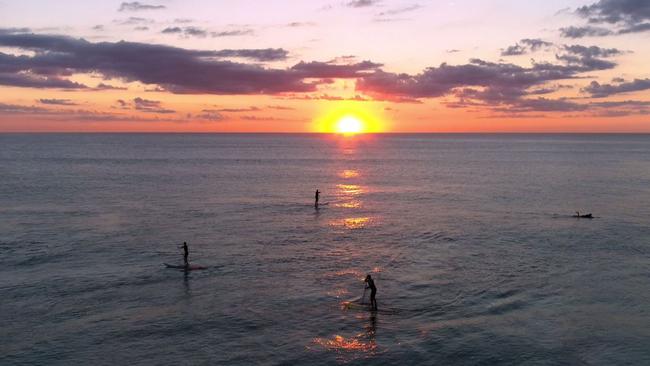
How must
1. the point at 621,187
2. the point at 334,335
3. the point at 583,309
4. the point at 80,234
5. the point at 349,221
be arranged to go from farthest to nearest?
the point at 621,187
the point at 349,221
the point at 80,234
the point at 583,309
the point at 334,335

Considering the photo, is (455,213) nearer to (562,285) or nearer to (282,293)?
(562,285)

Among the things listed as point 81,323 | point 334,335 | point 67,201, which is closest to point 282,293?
point 334,335

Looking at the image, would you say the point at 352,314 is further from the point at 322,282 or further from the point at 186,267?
the point at 186,267

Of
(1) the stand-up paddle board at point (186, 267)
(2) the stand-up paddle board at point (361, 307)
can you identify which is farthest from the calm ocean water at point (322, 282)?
(1) the stand-up paddle board at point (186, 267)

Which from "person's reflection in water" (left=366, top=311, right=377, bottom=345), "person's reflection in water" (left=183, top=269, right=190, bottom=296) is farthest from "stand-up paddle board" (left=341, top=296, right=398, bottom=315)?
"person's reflection in water" (left=183, top=269, right=190, bottom=296)

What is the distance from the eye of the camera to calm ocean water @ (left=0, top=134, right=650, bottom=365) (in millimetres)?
29797

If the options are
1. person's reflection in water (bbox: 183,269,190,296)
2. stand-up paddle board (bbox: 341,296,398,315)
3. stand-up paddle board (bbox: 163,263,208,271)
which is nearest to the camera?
stand-up paddle board (bbox: 341,296,398,315)

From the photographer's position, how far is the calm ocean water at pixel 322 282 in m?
29.8

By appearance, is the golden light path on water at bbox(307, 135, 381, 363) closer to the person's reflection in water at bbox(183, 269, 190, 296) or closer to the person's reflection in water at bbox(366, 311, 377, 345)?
the person's reflection in water at bbox(366, 311, 377, 345)

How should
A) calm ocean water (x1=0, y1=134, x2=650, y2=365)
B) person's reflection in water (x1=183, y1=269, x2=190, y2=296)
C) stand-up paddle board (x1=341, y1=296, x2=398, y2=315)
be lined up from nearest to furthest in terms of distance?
calm ocean water (x1=0, y1=134, x2=650, y2=365)
stand-up paddle board (x1=341, y1=296, x2=398, y2=315)
person's reflection in water (x1=183, y1=269, x2=190, y2=296)

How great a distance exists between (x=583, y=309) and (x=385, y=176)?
10191cm

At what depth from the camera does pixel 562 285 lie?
4119 cm

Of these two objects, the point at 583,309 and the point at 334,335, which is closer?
the point at 334,335

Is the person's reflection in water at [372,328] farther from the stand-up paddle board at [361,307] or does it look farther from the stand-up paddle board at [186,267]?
the stand-up paddle board at [186,267]
